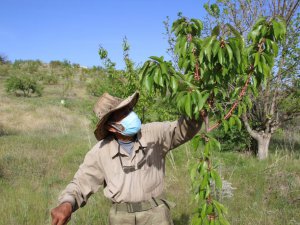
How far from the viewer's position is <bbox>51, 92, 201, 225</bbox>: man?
280 centimetres

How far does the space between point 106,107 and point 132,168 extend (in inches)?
22.5

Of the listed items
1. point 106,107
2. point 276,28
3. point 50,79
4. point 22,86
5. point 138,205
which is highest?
point 50,79

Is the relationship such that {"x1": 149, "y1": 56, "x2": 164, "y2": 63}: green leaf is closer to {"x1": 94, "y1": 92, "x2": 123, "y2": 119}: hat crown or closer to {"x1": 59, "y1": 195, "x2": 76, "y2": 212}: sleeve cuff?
{"x1": 94, "y1": 92, "x2": 123, "y2": 119}: hat crown

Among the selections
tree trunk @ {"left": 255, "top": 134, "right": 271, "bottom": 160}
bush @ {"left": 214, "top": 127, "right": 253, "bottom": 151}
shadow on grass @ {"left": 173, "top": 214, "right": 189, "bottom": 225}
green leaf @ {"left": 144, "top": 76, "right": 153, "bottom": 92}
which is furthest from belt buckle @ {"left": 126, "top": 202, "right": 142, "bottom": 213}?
bush @ {"left": 214, "top": 127, "right": 253, "bottom": 151}

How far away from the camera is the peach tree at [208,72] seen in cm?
189

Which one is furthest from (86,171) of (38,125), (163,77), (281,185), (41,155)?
(38,125)

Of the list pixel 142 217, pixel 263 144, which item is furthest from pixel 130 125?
pixel 263 144

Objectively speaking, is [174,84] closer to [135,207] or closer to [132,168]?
[132,168]

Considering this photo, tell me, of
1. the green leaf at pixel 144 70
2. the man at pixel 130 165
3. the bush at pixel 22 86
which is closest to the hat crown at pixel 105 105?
the man at pixel 130 165

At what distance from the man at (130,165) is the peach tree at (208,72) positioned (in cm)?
58

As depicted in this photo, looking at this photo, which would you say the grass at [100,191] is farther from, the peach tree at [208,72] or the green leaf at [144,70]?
the green leaf at [144,70]

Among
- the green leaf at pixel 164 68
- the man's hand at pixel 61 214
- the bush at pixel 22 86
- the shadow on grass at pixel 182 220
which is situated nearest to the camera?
the green leaf at pixel 164 68

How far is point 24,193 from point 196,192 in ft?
15.8

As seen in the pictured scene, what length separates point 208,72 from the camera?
2074 millimetres
